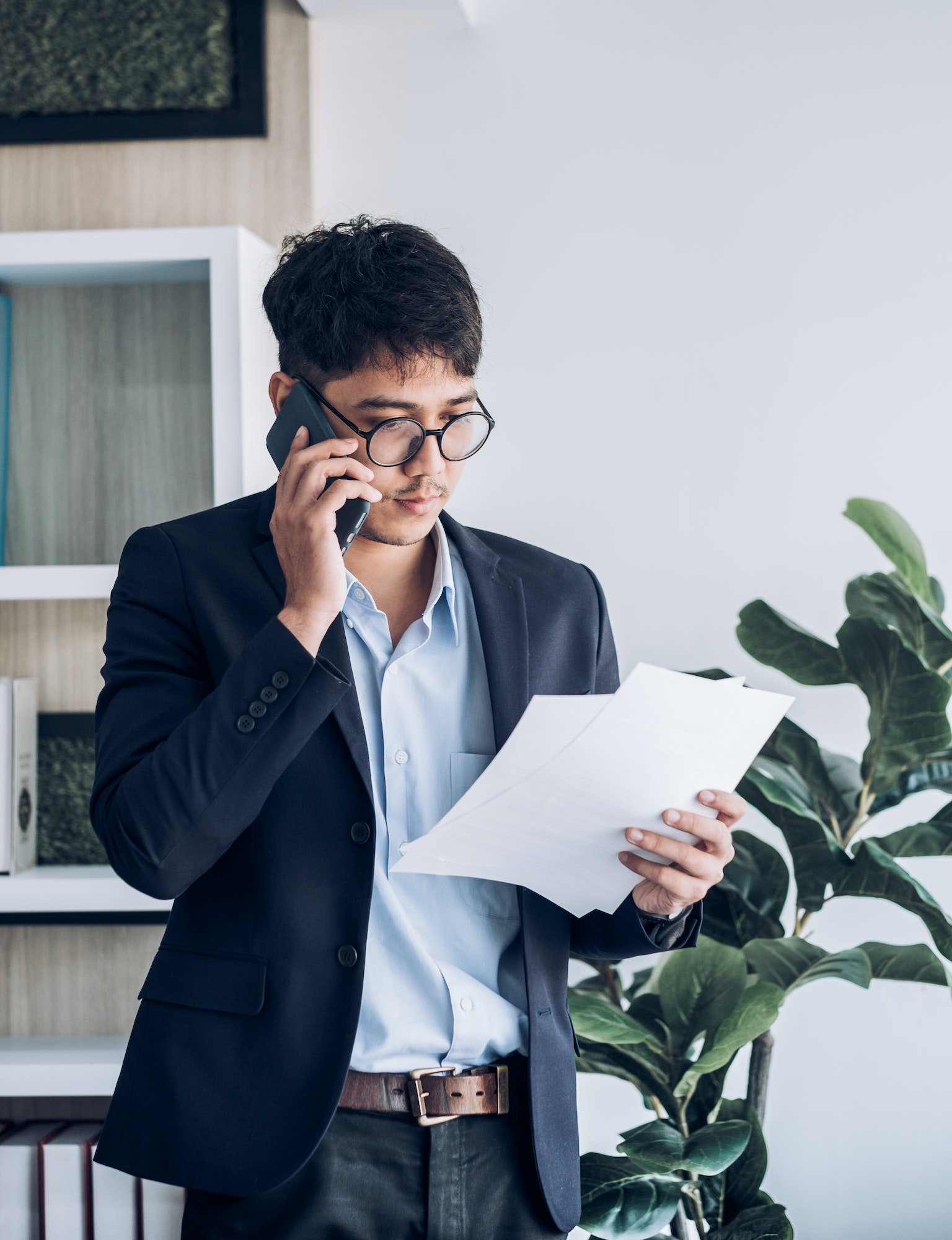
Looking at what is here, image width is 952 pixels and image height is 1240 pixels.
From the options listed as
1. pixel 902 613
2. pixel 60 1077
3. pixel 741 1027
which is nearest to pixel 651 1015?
pixel 741 1027

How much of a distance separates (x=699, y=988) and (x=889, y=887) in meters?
0.30

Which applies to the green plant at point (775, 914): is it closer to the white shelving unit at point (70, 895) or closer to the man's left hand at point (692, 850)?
the man's left hand at point (692, 850)

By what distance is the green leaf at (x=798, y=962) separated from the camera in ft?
4.94

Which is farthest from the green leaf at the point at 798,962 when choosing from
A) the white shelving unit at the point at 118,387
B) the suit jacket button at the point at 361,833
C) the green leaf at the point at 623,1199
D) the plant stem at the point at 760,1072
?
the white shelving unit at the point at 118,387

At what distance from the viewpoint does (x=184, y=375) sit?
180 centimetres

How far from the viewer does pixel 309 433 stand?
1.07 meters

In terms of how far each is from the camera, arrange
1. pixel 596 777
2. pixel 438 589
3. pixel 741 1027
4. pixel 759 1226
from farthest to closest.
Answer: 1. pixel 759 1226
2. pixel 741 1027
3. pixel 438 589
4. pixel 596 777

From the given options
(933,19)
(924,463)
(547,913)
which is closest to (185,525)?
(547,913)

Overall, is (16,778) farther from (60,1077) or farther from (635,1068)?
(635,1068)

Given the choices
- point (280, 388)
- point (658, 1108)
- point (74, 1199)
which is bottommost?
point (74, 1199)

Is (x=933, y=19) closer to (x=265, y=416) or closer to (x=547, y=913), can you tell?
(x=265, y=416)

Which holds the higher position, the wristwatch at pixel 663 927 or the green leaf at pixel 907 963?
the wristwatch at pixel 663 927

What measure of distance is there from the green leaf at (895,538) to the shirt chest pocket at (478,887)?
83 cm

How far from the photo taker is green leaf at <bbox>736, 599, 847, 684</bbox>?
1654 mm
